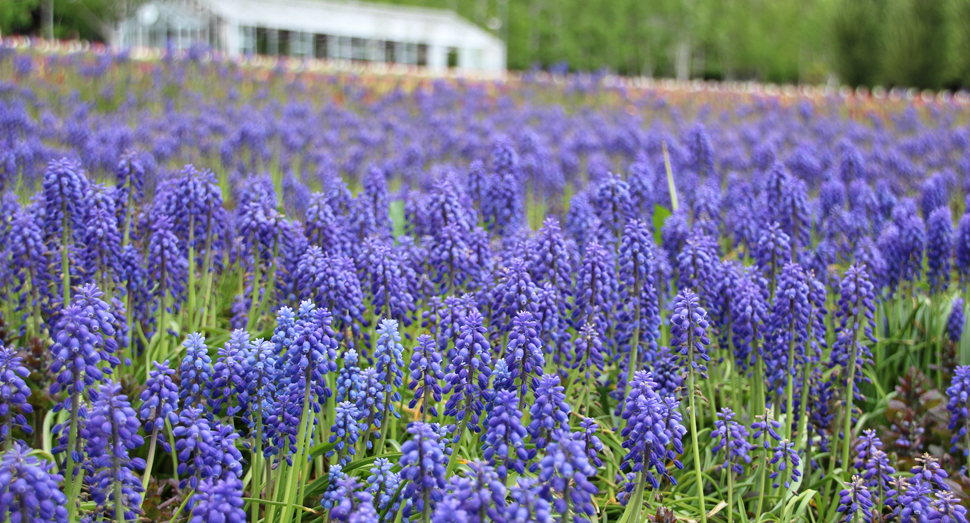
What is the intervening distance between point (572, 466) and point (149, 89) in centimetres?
1224

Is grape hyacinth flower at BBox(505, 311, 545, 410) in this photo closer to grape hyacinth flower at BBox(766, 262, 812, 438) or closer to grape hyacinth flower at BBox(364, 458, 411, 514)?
grape hyacinth flower at BBox(364, 458, 411, 514)

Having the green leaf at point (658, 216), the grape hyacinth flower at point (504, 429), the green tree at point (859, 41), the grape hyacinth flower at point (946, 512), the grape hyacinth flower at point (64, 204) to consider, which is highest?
the green tree at point (859, 41)

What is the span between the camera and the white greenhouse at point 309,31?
35.2 metres

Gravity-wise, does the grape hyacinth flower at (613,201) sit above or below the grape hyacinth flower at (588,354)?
above

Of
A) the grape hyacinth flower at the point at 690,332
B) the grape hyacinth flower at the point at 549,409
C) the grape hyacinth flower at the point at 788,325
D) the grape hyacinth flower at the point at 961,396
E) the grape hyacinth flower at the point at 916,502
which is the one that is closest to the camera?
the grape hyacinth flower at the point at 549,409

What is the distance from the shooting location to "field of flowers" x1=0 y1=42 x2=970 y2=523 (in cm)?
230

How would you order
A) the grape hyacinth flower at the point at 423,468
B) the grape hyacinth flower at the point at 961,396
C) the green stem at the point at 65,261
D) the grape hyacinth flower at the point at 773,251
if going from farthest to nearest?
the grape hyacinth flower at the point at 773,251
the green stem at the point at 65,261
the grape hyacinth flower at the point at 961,396
the grape hyacinth flower at the point at 423,468

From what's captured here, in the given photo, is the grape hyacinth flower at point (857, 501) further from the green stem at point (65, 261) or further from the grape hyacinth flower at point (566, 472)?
the green stem at point (65, 261)

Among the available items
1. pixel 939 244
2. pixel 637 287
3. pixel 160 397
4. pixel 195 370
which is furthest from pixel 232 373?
pixel 939 244

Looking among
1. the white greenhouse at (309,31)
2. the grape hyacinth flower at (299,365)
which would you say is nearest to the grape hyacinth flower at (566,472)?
the grape hyacinth flower at (299,365)

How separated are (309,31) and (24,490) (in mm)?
37916

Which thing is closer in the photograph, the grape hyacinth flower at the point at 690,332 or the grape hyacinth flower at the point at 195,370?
the grape hyacinth flower at the point at 195,370

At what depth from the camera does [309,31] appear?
37.0 m

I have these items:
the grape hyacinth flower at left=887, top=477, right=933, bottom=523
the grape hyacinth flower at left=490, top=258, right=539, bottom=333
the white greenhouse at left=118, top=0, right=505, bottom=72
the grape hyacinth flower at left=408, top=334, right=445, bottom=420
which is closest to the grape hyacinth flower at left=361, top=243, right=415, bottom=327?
the grape hyacinth flower at left=490, top=258, right=539, bottom=333
